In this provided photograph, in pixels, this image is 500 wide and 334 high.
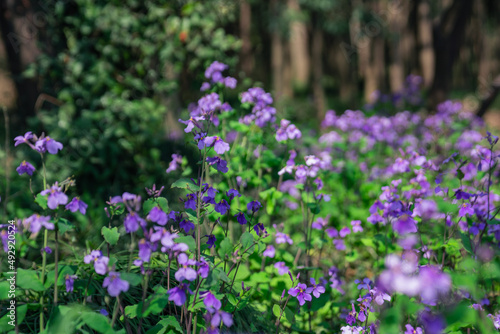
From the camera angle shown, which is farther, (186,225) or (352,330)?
(352,330)

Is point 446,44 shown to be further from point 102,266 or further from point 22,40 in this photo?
point 102,266

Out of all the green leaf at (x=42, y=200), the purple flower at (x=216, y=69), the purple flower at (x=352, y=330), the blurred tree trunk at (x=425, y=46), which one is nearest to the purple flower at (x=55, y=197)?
the green leaf at (x=42, y=200)

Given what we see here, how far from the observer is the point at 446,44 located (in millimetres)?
7008

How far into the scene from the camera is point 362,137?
4.67 metres

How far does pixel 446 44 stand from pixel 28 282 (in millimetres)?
7161

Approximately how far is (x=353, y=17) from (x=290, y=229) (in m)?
10.3

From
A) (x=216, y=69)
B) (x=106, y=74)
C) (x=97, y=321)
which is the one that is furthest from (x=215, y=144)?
(x=106, y=74)

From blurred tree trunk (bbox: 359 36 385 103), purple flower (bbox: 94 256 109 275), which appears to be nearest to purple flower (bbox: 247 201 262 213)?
purple flower (bbox: 94 256 109 275)

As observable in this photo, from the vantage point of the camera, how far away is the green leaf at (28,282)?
143 cm

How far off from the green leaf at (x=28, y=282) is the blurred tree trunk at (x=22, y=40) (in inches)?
127

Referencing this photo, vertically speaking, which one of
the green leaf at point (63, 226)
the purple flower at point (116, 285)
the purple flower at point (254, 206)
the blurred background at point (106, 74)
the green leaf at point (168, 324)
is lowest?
the purple flower at point (116, 285)

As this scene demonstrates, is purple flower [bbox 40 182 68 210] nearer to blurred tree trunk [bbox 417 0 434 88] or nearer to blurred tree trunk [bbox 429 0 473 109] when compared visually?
blurred tree trunk [bbox 429 0 473 109]

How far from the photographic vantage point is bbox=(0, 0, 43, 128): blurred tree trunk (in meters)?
4.07

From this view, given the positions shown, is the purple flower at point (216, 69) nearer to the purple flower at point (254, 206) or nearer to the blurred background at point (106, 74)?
the blurred background at point (106, 74)
